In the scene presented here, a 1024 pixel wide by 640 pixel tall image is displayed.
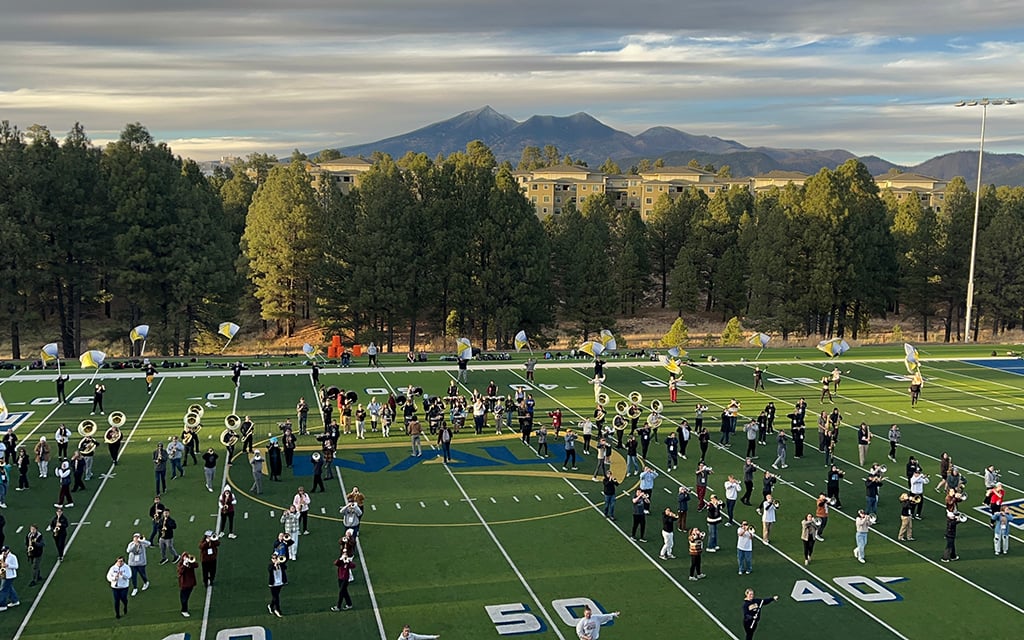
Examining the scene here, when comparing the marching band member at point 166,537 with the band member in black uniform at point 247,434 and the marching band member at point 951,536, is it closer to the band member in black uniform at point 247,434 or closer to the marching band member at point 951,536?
the band member in black uniform at point 247,434

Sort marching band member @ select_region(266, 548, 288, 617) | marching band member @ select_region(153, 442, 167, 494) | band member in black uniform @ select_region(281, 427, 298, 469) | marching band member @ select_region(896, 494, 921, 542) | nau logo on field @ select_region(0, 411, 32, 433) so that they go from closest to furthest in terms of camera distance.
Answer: marching band member @ select_region(266, 548, 288, 617)
marching band member @ select_region(896, 494, 921, 542)
marching band member @ select_region(153, 442, 167, 494)
band member in black uniform @ select_region(281, 427, 298, 469)
nau logo on field @ select_region(0, 411, 32, 433)

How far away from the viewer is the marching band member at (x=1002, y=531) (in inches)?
794

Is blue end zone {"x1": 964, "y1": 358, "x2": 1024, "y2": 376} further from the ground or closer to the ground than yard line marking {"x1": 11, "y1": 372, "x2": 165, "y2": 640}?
further from the ground

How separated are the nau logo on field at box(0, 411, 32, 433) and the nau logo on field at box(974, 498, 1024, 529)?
2927 centimetres

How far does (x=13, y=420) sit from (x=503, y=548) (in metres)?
20.0

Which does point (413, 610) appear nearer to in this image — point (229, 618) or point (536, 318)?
point (229, 618)

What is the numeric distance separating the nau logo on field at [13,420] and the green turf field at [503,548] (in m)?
0.20

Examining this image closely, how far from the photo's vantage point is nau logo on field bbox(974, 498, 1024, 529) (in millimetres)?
22453

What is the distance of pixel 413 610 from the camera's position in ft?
56.5

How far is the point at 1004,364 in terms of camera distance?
47281mm

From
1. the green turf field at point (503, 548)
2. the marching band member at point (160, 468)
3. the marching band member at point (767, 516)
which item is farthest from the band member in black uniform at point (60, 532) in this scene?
the marching band member at point (767, 516)

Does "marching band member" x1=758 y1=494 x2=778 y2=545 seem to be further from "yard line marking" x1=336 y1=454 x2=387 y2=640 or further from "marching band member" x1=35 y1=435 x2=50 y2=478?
"marching band member" x1=35 y1=435 x2=50 y2=478

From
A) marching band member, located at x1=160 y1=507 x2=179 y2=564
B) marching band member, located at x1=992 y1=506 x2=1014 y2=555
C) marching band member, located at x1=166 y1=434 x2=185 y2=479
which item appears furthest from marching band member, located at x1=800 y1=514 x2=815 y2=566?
marching band member, located at x1=166 y1=434 x2=185 y2=479

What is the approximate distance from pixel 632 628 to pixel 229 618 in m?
7.36
